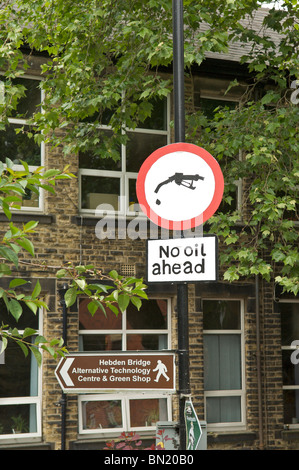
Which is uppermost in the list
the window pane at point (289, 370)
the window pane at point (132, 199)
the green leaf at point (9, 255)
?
the window pane at point (132, 199)

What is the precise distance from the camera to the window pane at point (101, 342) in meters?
12.5

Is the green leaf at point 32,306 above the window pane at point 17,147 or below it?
below

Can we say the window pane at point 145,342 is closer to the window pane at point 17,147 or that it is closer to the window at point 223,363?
the window at point 223,363

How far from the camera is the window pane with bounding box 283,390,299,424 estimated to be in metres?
13.9

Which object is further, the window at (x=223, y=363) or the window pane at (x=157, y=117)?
the window at (x=223, y=363)

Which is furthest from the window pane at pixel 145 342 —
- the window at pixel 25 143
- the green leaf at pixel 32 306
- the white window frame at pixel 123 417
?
the green leaf at pixel 32 306

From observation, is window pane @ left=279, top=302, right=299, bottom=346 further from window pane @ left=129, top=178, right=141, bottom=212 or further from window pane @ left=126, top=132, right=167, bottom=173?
window pane @ left=126, top=132, right=167, bottom=173

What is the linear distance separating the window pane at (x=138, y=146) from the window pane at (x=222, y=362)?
332 cm

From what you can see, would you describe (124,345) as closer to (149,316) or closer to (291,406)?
(149,316)

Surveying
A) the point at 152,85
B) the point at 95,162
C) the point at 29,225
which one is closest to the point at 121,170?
the point at 95,162

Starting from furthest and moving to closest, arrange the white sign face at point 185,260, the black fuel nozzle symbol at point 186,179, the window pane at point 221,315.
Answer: the window pane at point 221,315, the black fuel nozzle symbol at point 186,179, the white sign face at point 185,260

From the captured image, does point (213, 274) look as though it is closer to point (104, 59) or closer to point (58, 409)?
point (104, 59)

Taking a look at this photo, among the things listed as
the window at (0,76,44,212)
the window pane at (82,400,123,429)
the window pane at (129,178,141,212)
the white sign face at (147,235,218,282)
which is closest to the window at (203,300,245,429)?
the window pane at (82,400,123,429)

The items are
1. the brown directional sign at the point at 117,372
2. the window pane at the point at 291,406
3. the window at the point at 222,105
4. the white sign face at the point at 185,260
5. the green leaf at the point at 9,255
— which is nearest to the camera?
the green leaf at the point at 9,255
